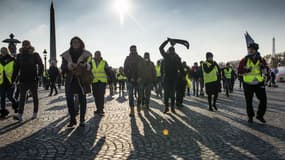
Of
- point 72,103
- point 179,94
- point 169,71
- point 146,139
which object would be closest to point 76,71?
point 72,103

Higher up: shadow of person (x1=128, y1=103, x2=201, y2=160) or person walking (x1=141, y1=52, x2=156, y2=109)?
person walking (x1=141, y1=52, x2=156, y2=109)

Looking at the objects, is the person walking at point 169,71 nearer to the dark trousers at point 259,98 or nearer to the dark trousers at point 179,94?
the dark trousers at point 179,94

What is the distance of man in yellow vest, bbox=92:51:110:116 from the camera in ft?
29.0

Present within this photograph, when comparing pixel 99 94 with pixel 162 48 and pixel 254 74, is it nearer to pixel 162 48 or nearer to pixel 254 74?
pixel 162 48

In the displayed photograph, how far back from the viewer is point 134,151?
450cm

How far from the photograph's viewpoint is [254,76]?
716cm

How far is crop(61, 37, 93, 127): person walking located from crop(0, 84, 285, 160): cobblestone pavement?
2.26ft

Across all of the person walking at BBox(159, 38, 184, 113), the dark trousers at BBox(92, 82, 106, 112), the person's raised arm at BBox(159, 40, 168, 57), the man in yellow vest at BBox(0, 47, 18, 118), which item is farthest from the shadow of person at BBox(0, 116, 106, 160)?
the person's raised arm at BBox(159, 40, 168, 57)

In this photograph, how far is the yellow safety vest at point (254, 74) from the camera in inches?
282

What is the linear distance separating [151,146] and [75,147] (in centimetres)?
120

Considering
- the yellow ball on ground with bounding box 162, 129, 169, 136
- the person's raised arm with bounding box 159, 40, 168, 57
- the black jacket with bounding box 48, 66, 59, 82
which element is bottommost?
the yellow ball on ground with bounding box 162, 129, 169, 136

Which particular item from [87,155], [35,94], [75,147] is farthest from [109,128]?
[35,94]

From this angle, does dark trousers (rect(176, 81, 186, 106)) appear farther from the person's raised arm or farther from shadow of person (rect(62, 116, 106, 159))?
shadow of person (rect(62, 116, 106, 159))

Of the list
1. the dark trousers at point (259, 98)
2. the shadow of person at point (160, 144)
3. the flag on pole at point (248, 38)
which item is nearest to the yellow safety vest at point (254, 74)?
the dark trousers at point (259, 98)
